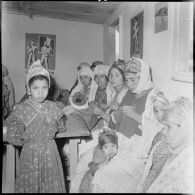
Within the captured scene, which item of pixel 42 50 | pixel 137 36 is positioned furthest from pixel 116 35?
pixel 42 50

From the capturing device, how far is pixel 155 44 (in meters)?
0.95

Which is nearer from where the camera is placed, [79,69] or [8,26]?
[8,26]

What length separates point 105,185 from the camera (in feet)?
2.85

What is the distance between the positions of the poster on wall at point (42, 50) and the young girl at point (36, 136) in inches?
2.1

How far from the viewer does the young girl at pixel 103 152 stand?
36.5 inches

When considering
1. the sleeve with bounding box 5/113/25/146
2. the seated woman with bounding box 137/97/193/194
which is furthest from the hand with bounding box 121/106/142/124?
the sleeve with bounding box 5/113/25/146

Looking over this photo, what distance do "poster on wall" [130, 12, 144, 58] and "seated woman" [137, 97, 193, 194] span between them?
274mm

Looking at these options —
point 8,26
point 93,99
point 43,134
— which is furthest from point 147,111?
point 8,26

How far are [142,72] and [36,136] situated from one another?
1.40ft

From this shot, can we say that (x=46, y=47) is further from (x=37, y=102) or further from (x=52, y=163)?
(x=52, y=163)

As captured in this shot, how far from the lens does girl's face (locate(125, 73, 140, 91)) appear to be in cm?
98

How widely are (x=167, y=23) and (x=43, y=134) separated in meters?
0.55

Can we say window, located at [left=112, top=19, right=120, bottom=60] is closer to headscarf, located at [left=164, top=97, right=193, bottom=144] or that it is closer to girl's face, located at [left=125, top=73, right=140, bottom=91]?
girl's face, located at [left=125, top=73, right=140, bottom=91]

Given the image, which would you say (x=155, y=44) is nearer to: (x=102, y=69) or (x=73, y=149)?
(x=102, y=69)
